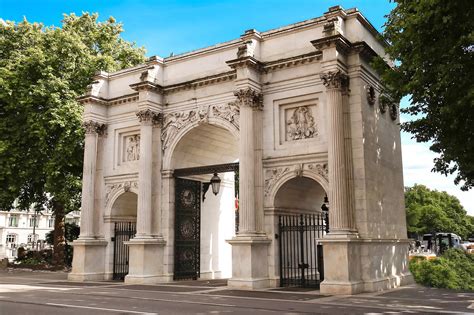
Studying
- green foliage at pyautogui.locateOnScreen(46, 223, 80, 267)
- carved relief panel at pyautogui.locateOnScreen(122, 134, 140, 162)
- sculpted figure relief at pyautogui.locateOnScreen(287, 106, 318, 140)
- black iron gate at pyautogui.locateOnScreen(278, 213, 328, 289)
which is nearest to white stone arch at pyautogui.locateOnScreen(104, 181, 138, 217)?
carved relief panel at pyautogui.locateOnScreen(122, 134, 140, 162)

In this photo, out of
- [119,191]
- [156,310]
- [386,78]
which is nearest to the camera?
[156,310]

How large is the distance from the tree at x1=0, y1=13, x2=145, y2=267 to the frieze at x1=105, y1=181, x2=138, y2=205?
449 cm

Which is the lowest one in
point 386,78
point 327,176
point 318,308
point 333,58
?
point 318,308

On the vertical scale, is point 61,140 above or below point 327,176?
above

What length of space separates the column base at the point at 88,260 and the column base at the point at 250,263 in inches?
323

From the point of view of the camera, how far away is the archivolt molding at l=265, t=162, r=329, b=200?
18.2m

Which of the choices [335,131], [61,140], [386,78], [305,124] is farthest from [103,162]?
[386,78]

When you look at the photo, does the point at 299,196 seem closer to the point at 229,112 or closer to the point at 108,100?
the point at 229,112

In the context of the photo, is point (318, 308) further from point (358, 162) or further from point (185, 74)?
point (185, 74)

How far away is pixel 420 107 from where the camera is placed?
16.3 metres

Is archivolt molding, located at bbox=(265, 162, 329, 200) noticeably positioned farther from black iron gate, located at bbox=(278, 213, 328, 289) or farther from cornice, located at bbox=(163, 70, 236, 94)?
cornice, located at bbox=(163, 70, 236, 94)

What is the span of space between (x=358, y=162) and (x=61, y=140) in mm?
17530

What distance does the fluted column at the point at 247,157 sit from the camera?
18.8 meters

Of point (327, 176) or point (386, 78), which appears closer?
point (386, 78)
